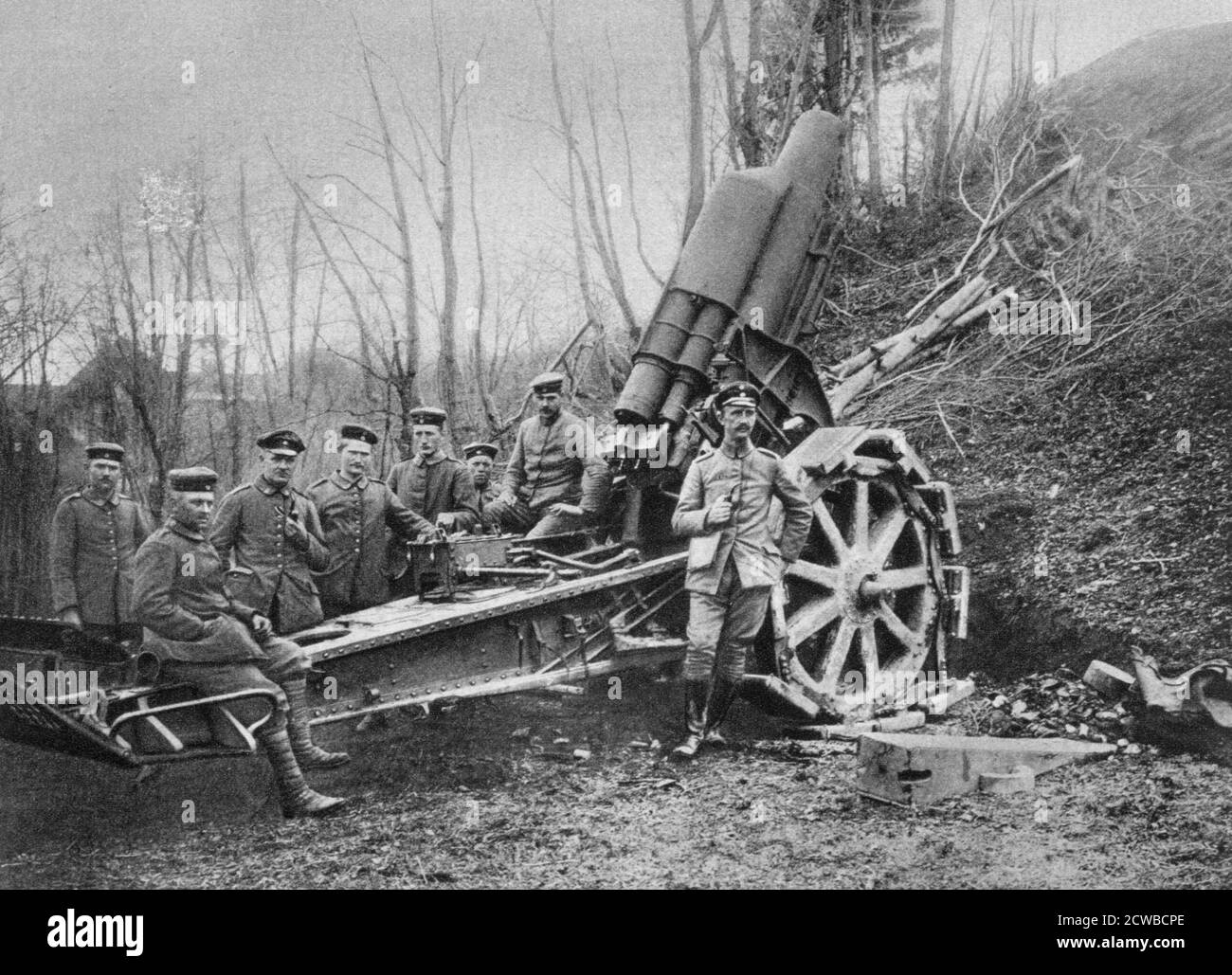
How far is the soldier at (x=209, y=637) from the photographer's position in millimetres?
3146

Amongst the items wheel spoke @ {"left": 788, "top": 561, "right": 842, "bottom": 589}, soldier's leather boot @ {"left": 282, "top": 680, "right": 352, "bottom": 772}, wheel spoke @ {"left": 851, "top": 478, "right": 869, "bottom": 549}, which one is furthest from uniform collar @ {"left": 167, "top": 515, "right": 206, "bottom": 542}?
wheel spoke @ {"left": 851, "top": 478, "right": 869, "bottom": 549}

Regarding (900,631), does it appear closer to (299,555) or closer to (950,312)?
(950,312)

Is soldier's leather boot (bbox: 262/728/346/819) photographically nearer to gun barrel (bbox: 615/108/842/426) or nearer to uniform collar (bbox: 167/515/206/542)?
uniform collar (bbox: 167/515/206/542)

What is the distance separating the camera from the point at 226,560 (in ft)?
11.9

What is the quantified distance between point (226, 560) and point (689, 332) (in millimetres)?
2034

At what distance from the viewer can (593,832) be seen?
11.1 ft

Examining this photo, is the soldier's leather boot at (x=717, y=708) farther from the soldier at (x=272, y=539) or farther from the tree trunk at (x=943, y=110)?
the tree trunk at (x=943, y=110)

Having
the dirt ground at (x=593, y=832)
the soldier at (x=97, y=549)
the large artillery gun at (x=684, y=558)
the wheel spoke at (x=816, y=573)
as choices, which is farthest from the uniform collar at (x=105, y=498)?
the wheel spoke at (x=816, y=573)

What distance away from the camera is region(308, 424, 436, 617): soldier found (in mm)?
4273

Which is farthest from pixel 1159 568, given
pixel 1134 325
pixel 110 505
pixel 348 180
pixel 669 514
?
pixel 110 505

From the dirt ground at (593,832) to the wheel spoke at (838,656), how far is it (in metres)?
0.78

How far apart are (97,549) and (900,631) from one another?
3.38 meters

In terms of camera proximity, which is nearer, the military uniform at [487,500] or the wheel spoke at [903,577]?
the wheel spoke at [903,577]

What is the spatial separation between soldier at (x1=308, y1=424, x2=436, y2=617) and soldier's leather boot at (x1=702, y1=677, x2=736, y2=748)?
1.29 metres
